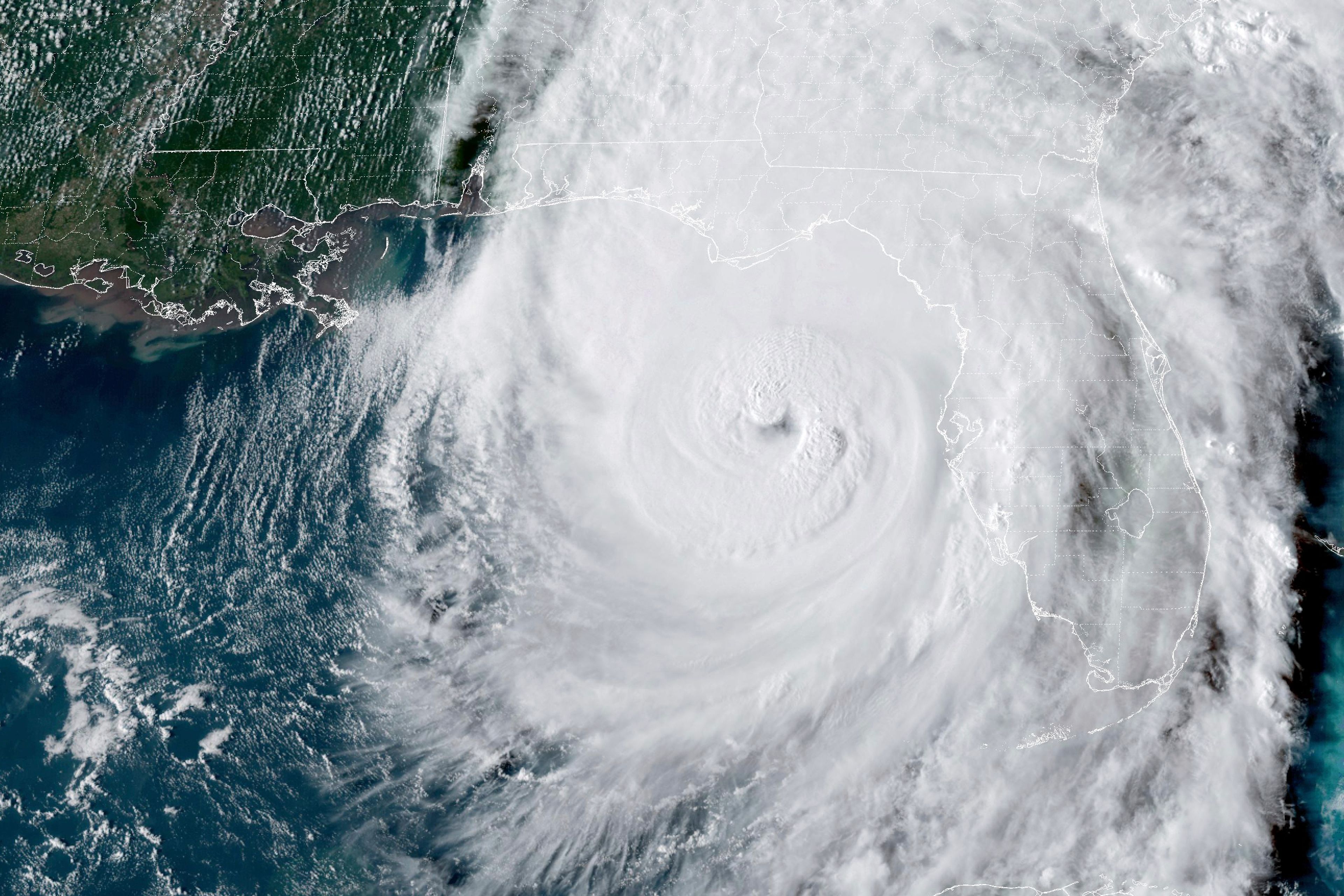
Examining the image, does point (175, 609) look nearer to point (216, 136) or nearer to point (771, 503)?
point (216, 136)

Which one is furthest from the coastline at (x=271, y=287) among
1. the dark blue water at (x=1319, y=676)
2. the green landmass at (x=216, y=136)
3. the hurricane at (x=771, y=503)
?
the dark blue water at (x=1319, y=676)

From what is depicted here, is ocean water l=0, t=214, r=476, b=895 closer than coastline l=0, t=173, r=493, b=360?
Yes

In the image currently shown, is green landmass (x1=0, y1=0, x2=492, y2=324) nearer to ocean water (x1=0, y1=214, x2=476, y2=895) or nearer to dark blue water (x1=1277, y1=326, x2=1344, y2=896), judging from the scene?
ocean water (x1=0, y1=214, x2=476, y2=895)

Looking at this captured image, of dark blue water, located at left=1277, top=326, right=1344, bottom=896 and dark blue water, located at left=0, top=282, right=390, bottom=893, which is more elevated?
dark blue water, located at left=1277, top=326, right=1344, bottom=896

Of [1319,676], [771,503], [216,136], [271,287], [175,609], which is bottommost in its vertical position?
[175,609]

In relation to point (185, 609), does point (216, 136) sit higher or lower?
higher

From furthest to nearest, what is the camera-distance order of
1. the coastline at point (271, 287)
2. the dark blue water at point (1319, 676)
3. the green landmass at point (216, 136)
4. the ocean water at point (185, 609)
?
the green landmass at point (216, 136) → the coastline at point (271, 287) → the ocean water at point (185, 609) → the dark blue water at point (1319, 676)

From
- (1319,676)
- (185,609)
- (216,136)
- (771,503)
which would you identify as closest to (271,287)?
(216,136)

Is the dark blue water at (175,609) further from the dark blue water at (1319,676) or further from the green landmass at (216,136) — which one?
the dark blue water at (1319,676)

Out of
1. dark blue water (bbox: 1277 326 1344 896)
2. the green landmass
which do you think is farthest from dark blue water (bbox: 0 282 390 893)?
dark blue water (bbox: 1277 326 1344 896)
